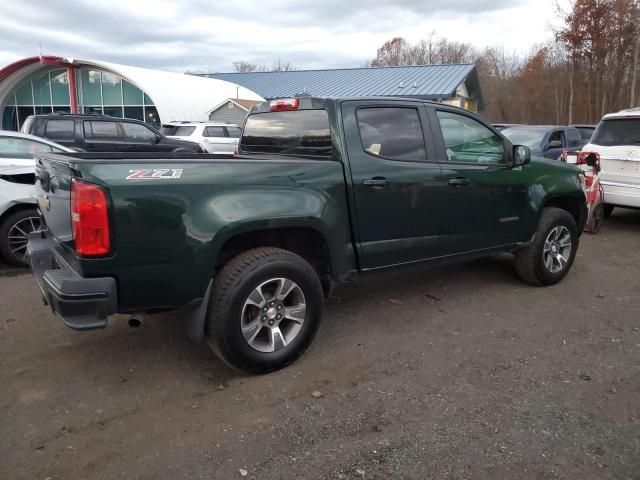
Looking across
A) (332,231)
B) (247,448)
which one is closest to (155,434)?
(247,448)

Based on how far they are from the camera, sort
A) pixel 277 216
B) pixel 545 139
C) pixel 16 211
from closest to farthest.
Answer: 1. pixel 277 216
2. pixel 16 211
3. pixel 545 139

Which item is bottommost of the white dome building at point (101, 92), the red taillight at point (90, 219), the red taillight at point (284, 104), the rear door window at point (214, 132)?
the red taillight at point (90, 219)

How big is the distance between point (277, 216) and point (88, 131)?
10320 mm

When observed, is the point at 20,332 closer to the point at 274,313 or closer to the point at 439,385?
the point at 274,313

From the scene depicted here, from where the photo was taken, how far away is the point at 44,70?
29469 millimetres

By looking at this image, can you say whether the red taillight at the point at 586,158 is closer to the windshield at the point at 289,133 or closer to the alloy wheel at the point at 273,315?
the windshield at the point at 289,133

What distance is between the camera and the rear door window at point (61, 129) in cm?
1172

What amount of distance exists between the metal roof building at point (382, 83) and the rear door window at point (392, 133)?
2232 cm

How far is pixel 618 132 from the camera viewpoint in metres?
8.39

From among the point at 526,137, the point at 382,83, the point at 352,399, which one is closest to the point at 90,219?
the point at 352,399

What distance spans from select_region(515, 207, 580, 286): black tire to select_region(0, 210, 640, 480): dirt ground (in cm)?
48

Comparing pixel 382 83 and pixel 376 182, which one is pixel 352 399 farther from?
pixel 382 83

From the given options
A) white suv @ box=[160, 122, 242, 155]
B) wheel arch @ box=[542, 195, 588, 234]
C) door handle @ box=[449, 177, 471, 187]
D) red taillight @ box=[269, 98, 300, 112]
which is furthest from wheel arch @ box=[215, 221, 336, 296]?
white suv @ box=[160, 122, 242, 155]

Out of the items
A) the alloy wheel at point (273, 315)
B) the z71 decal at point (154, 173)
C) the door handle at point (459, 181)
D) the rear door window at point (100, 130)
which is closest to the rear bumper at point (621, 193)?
the door handle at point (459, 181)
